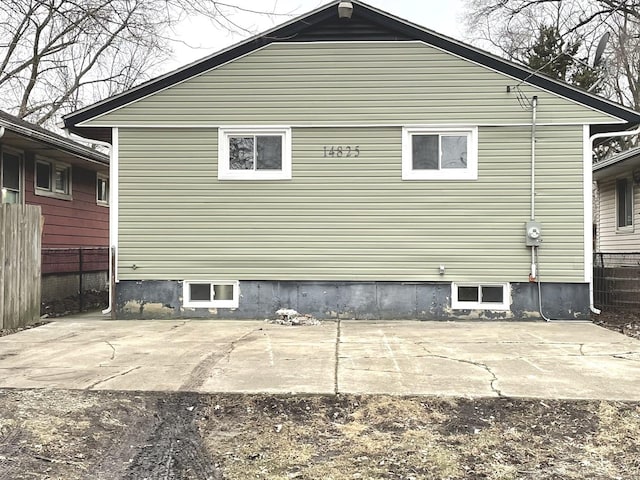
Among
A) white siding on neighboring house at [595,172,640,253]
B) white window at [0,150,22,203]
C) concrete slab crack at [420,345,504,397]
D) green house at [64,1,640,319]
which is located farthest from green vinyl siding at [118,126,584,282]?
white siding on neighboring house at [595,172,640,253]

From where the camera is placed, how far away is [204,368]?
5.89 m

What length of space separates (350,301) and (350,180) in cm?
205

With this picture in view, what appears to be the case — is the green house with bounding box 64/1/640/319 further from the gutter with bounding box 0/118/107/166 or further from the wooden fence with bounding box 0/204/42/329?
the wooden fence with bounding box 0/204/42/329

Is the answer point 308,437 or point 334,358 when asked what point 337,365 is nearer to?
point 334,358

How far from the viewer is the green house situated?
30.6 feet

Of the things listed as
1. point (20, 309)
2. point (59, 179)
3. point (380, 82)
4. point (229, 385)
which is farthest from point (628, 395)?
point (59, 179)

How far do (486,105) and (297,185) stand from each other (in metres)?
3.46

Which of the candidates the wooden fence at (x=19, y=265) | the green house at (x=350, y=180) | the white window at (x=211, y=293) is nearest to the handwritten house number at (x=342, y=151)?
the green house at (x=350, y=180)

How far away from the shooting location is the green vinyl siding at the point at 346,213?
30.6 feet

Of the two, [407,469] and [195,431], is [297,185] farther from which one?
[407,469]

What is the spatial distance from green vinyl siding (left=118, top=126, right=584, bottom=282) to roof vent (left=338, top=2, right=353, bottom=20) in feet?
6.22

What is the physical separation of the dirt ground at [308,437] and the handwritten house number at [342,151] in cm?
547

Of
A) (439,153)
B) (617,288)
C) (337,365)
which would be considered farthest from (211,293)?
(617,288)

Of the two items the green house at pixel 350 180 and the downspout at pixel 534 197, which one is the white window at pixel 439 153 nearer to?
the green house at pixel 350 180
